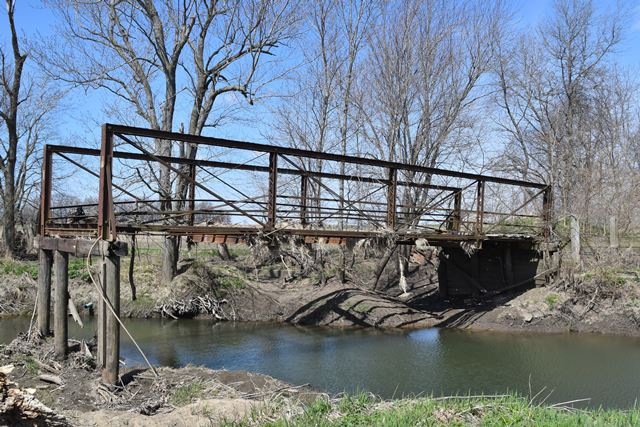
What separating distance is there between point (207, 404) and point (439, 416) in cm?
323

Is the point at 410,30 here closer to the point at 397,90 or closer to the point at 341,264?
the point at 397,90

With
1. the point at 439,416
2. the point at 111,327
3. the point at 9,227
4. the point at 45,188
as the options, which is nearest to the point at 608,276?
the point at 439,416

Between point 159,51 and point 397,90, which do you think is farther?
point 397,90

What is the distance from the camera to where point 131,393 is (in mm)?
8672

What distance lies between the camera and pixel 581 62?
3192 cm

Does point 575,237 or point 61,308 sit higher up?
point 575,237

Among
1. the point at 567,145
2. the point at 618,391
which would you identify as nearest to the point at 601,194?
the point at 567,145

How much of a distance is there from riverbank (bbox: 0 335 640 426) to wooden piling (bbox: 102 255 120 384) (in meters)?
0.26

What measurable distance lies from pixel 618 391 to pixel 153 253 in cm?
1958

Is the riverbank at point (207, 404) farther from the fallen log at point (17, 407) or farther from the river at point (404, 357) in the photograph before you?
the river at point (404, 357)

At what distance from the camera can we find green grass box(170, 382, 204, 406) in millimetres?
8273

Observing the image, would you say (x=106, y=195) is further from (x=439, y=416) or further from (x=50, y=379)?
(x=439, y=416)

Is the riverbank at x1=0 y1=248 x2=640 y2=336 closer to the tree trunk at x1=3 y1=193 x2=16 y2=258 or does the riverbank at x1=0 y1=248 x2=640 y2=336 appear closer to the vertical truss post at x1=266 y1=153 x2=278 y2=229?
the tree trunk at x1=3 y1=193 x2=16 y2=258

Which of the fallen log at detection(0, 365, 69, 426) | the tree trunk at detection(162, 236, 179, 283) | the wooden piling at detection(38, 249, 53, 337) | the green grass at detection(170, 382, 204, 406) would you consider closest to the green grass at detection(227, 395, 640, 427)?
the fallen log at detection(0, 365, 69, 426)
